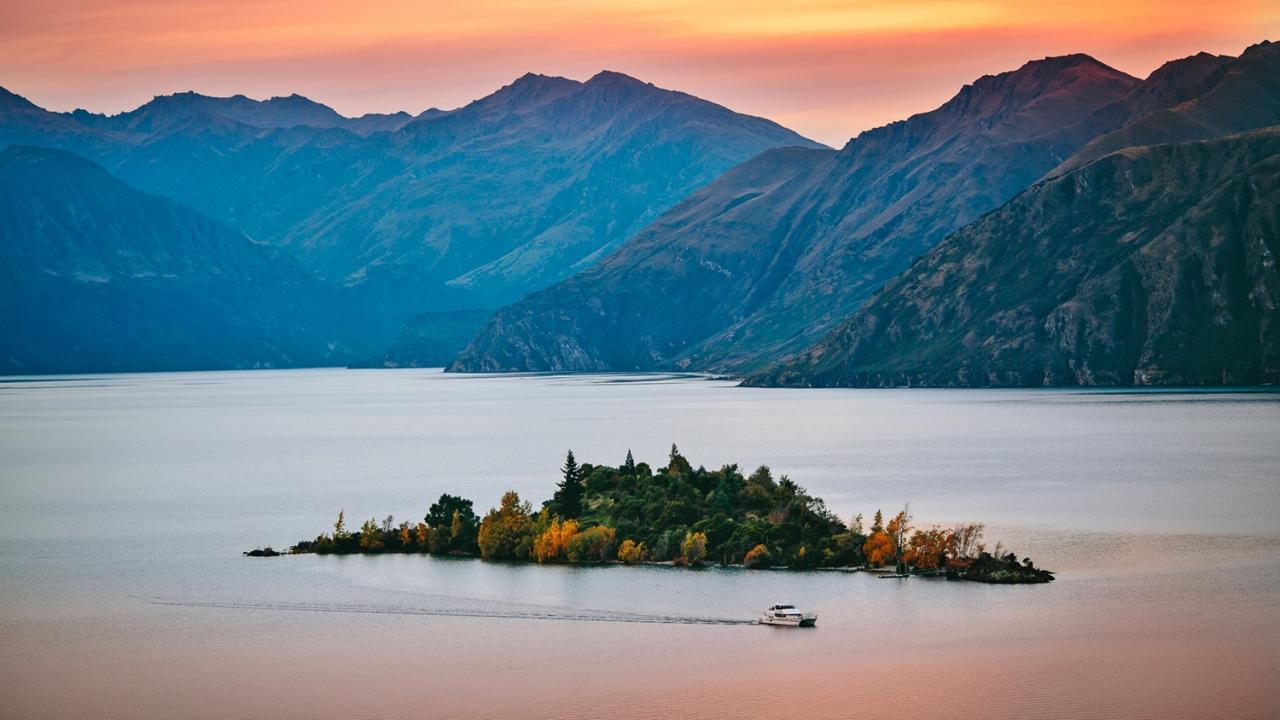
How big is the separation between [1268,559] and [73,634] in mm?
70516

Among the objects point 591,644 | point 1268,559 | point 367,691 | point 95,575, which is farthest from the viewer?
point 95,575

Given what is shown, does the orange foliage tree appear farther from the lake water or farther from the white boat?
the white boat

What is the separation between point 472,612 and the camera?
318 ft

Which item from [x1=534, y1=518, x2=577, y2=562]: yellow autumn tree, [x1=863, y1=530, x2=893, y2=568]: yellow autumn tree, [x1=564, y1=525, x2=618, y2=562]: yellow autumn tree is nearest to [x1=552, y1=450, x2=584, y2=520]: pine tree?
[x1=534, y1=518, x2=577, y2=562]: yellow autumn tree

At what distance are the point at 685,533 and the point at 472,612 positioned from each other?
2064 centimetres

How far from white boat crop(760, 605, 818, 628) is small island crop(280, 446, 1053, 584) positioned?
16.3m

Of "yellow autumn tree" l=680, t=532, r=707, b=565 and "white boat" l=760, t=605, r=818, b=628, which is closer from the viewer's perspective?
"white boat" l=760, t=605, r=818, b=628

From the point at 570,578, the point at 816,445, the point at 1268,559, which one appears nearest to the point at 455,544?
the point at 570,578

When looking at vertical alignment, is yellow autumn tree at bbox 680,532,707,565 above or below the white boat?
above

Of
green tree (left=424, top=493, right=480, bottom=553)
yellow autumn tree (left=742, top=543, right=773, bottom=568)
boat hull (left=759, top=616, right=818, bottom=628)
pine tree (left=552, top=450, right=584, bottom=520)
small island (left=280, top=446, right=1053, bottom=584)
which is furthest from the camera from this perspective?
pine tree (left=552, top=450, right=584, bottom=520)

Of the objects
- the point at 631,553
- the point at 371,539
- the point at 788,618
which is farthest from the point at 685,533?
the point at 788,618

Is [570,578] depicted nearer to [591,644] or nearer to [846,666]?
[591,644]

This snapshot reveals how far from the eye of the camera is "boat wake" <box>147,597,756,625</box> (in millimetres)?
92625

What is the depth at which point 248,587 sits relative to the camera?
10706 centimetres
